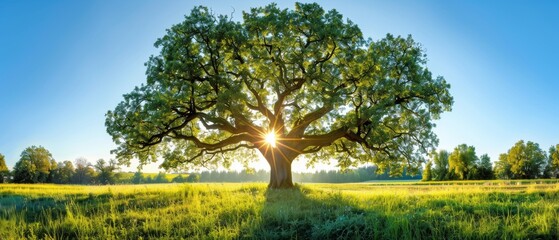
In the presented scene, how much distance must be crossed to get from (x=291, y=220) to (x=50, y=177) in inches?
3768

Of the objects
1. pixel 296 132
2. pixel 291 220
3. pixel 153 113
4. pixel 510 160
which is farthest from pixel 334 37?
pixel 510 160

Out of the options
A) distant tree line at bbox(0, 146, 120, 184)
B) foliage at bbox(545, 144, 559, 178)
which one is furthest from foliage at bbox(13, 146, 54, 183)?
foliage at bbox(545, 144, 559, 178)

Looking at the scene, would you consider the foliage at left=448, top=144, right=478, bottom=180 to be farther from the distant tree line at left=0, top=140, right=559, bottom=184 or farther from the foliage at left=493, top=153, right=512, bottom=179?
the foliage at left=493, top=153, right=512, bottom=179

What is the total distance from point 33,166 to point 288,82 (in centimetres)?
7872

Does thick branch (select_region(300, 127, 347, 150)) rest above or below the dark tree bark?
above

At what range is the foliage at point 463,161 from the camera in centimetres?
7825

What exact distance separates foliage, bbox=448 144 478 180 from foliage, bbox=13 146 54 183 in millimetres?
92420

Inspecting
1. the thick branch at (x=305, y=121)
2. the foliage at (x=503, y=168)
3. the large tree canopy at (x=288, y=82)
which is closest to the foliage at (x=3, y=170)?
the large tree canopy at (x=288, y=82)

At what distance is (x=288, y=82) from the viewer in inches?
914

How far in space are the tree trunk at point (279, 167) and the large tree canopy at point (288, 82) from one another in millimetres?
97

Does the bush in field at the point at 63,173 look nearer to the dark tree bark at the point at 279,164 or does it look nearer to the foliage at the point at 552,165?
the dark tree bark at the point at 279,164

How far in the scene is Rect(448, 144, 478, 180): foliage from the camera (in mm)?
78250

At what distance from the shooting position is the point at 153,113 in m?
20.1

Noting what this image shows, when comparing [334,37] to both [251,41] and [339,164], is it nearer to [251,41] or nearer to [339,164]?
[251,41]
